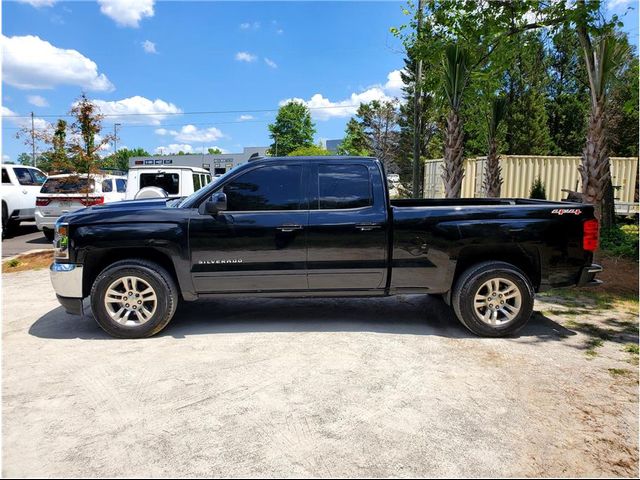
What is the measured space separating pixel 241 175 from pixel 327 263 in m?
1.31

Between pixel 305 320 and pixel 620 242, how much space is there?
9042 millimetres

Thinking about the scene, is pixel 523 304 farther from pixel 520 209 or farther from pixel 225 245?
pixel 225 245

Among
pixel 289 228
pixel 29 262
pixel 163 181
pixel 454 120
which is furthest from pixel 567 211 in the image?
pixel 29 262

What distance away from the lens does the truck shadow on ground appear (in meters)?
5.05

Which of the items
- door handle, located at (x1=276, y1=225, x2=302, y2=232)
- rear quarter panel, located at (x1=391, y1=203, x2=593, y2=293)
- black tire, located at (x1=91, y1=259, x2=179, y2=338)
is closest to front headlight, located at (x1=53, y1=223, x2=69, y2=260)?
black tire, located at (x1=91, y1=259, x2=179, y2=338)

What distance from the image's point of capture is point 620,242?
424 inches

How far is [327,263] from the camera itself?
487cm

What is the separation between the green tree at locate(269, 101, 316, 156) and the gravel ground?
79.0 metres

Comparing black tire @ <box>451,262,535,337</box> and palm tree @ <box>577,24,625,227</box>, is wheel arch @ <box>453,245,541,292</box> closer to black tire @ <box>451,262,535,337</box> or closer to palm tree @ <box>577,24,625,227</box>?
black tire @ <box>451,262,535,337</box>

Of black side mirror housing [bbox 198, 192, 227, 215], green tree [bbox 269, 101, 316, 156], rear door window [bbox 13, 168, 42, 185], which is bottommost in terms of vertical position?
black side mirror housing [bbox 198, 192, 227, 215]

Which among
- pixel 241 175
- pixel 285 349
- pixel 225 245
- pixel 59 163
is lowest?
pixel 285 349

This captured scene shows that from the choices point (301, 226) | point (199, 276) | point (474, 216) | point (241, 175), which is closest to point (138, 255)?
point (199, 276)

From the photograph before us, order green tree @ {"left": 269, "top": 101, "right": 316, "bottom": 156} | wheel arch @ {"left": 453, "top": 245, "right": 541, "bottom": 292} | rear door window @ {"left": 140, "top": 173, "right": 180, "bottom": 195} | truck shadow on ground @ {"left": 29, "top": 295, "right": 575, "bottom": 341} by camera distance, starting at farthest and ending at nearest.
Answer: green tree @ {"left": 269, "top": 101, "right": 316, "bottom": 156} → rear door window @ {"left": 140, "top": 173, "right": 180, "bottom": 195} → truck shadow on ground @ {"left": 29, "top": 295, "right": 575, "bottom": 341} → wheel arch @ {"left": 453, "top": 245, "right": 541, "bottom": 292}

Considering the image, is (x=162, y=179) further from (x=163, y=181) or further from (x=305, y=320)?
(x=305, y=320)
